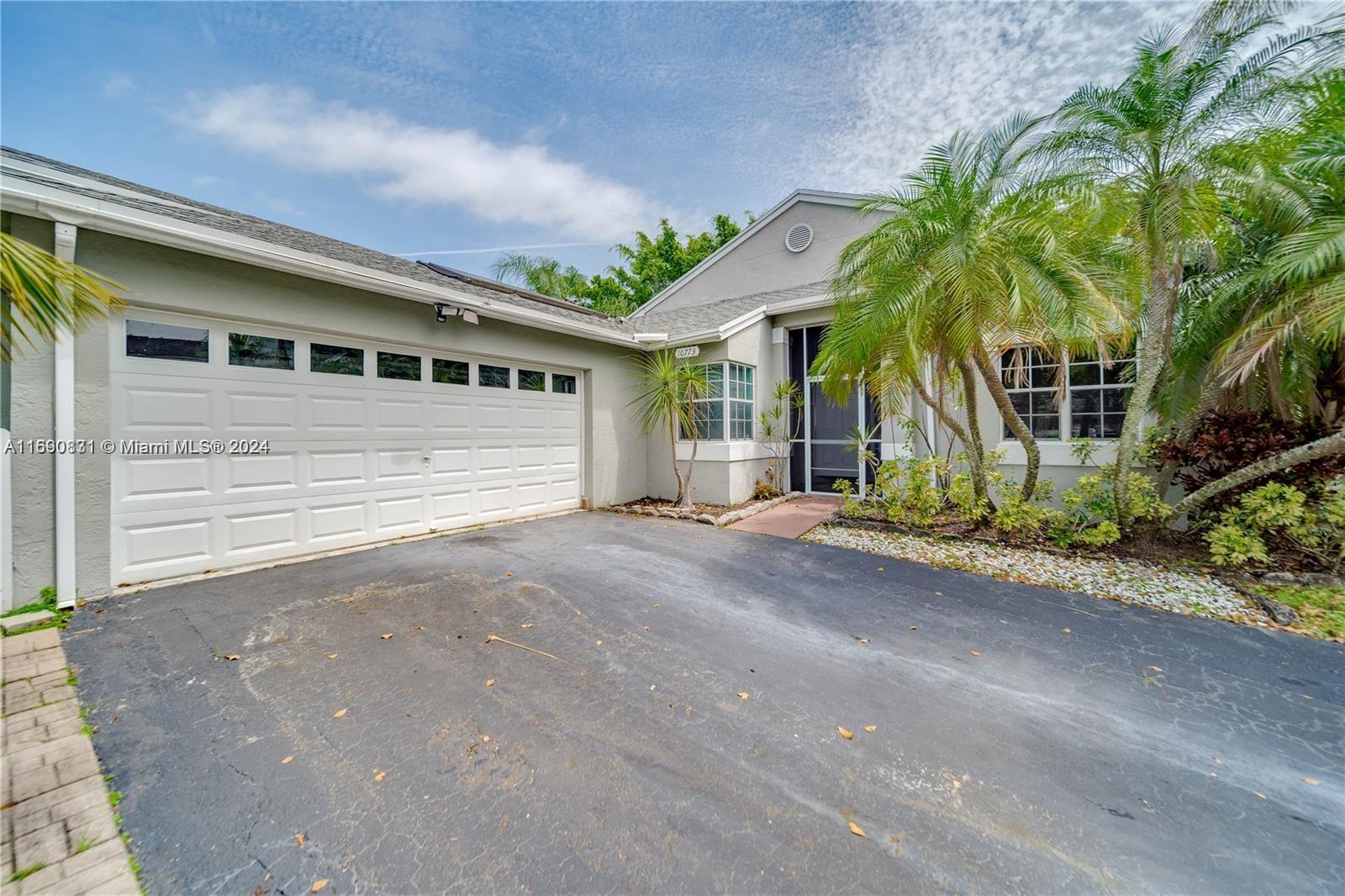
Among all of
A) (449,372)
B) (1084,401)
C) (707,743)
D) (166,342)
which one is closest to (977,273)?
(1084,401)

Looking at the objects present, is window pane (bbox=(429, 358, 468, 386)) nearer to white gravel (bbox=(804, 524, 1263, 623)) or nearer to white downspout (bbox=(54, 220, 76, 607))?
white downspout (bbox=(54, 220, 76, 607))

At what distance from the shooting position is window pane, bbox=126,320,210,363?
466 cm

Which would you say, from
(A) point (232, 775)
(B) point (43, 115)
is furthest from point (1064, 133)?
(B) point (43, 115)

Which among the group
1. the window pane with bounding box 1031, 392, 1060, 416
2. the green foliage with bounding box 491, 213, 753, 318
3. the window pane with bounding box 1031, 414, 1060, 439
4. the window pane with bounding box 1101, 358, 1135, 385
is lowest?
the window pane with bounding box 1031, 414, 1060, 439

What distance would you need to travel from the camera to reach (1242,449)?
18.1ft

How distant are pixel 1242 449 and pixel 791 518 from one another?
213 inches

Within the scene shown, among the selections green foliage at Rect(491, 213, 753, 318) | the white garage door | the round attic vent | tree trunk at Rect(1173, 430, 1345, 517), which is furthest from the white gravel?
green foliage at Rect(491, 213, 753, 318)

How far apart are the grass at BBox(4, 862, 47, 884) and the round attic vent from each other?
47.0ft

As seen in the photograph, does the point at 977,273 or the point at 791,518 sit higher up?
the point at 977,273

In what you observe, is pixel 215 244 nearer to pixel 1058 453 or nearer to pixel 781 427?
pixel 781 427

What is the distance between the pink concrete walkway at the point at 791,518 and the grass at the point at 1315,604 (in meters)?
4.62

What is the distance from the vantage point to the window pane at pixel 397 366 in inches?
255

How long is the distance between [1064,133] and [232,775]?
364 inches

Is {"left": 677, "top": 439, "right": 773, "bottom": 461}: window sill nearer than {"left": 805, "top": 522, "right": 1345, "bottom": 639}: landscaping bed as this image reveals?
No
